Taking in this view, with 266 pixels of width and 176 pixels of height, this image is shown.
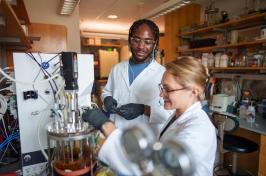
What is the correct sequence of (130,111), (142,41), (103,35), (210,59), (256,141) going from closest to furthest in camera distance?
(130,111) → (142,41) → (256,141) → (210,59) → (103,35)

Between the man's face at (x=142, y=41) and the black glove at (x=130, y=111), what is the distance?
358 millimetres

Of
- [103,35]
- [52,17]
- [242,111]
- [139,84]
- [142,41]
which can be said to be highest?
[103,35]

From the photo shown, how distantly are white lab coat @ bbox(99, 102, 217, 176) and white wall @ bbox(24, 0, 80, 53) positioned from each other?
2738 mm

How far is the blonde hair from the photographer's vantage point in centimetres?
81

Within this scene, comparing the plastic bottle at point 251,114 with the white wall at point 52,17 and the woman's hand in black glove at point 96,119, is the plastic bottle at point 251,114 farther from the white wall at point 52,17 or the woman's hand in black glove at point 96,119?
the white wall at point 52,17

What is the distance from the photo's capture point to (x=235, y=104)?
256 centimetres

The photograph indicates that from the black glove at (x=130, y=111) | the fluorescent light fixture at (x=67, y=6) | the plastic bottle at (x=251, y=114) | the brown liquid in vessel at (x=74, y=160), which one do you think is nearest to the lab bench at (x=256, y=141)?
the plastic bottle at (x=251, y=114)

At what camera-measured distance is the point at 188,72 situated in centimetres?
82

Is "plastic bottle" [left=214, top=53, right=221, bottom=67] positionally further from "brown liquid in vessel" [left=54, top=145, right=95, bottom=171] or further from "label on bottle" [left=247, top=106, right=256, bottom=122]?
"brown liquid in vessel" [left=54, top=145, right=95, bottom=171]

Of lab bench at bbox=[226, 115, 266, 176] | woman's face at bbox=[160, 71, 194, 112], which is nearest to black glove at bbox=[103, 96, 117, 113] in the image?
woman's face at bbox=[160, 71, 194, 112]

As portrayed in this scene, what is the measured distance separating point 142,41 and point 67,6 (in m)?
1.87

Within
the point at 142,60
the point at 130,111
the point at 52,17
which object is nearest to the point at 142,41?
the point at 142,60

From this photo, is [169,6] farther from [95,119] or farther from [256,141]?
[95,119]

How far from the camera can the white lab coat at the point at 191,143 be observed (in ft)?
1.80
